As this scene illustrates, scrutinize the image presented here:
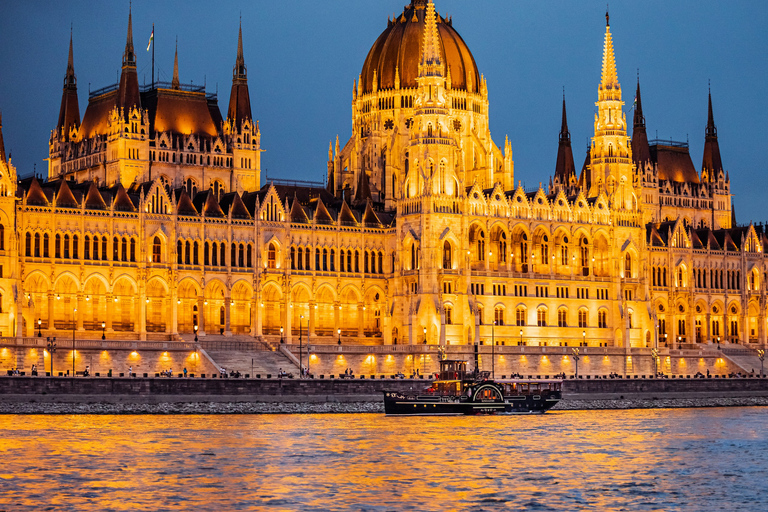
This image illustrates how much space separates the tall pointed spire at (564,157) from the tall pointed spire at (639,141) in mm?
7720

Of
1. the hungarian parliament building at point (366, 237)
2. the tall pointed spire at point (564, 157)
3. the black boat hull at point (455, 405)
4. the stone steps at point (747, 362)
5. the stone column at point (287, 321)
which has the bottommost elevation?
the black boat hull at point (455, 405)

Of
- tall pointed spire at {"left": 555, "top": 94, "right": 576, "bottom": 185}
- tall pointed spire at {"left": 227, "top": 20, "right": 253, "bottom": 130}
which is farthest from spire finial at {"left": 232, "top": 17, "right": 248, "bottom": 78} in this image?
tall pointed spire at {"left": 555, "top": 94, "right": 576, "bottom": 185}

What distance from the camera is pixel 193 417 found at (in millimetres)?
106125

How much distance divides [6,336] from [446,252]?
1587 inches

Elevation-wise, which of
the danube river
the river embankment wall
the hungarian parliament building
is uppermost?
the hungarian parliament building

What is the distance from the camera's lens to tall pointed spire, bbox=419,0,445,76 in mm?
143625

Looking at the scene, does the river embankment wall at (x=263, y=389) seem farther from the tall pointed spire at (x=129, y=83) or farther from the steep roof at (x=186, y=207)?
the tall pointed spire at (x=129, y=83)

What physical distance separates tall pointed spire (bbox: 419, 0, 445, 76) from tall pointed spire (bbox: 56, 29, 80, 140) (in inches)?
1345

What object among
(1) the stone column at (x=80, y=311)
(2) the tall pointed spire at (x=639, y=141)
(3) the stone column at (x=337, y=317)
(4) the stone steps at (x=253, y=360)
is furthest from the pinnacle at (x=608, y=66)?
(1) the stone column at (x=80, y=311)

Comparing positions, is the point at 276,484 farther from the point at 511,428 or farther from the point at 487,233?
the point at 487,233

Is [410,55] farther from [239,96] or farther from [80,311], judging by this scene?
[80,311]

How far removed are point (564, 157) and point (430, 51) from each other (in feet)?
147

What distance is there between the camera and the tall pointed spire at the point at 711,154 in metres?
188

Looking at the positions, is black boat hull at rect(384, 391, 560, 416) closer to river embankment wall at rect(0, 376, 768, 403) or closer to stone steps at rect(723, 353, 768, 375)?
river embankment wall at rect(0, 376, 768, 403)
